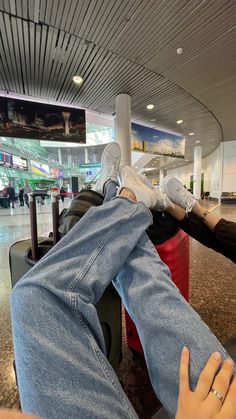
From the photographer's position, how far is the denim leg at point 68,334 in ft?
1.57

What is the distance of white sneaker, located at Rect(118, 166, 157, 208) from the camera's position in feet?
3.26

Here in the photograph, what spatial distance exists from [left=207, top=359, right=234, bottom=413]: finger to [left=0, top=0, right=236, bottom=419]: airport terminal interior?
25 centimetres

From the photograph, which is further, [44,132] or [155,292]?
[44,132]

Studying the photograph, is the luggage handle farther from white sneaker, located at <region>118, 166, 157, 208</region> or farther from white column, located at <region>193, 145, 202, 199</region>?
white column, located at <region>193, 145, 202, 199</region>

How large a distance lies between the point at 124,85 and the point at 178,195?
4.41 m

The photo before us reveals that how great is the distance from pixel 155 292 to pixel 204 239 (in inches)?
29.8

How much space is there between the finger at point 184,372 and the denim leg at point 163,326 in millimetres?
15

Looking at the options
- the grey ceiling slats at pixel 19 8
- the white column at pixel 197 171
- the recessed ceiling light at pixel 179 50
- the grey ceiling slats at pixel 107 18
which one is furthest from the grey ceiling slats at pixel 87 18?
the white column at pixel 197 171

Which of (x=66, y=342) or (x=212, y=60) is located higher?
(x=212, y=60)

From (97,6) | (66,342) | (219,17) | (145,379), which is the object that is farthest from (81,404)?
(219,17)

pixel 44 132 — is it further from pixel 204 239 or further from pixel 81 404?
pixel 81 404

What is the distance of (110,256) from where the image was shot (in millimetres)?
695

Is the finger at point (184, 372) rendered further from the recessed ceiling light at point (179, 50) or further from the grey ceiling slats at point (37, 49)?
the recessed ceiling light at point (179, 50)

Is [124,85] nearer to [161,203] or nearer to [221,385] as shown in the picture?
[161,203]
